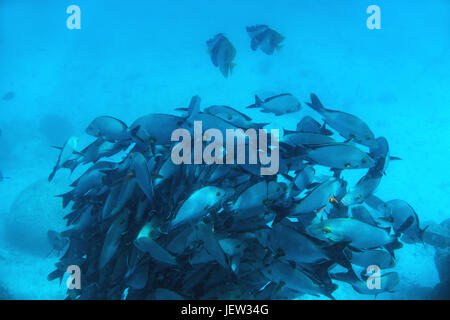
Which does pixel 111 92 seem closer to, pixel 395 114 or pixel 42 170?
pixel 42 170

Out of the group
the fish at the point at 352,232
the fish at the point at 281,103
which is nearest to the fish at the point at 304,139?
the fish at the point at 352,232

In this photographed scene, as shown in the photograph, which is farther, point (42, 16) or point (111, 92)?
point (42, 16)

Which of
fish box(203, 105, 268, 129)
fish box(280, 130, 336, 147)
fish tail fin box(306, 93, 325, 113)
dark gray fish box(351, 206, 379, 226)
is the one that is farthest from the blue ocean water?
dark gray fish box(351, 206, 379, 226)

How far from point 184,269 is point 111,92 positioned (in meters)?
23.7

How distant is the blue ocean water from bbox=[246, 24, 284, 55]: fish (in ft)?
1.98

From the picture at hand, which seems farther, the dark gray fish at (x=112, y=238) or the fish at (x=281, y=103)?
the fish at (x=281, y=103)

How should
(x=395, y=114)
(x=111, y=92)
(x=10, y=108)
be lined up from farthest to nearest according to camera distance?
(x=111, y=92), (x=10, y=108), (x=395, y=114)

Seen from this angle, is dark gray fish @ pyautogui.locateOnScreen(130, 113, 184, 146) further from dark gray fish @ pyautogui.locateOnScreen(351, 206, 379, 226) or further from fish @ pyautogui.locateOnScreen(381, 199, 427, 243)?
fish @ pyautogui.locateOnScreen(381, 199, 427, 243)

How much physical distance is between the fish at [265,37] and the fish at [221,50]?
91 cm

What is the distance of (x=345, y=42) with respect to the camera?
97.8ft

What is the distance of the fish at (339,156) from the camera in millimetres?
2287

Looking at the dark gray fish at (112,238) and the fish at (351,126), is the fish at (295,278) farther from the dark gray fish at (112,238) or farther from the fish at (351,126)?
the fish at (351,126)

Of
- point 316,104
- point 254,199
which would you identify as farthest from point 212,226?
point 316,104
